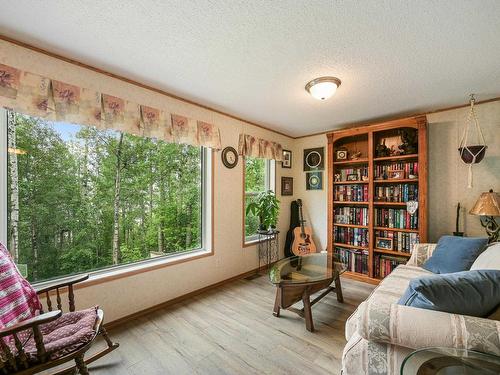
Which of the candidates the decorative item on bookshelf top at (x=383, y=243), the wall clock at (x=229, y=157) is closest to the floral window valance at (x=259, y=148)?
the wall clock at (x=229, y=157)

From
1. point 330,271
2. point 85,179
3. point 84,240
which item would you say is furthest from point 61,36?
point 330,271

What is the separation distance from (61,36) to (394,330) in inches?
105

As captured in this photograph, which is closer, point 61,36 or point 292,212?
point 61,36

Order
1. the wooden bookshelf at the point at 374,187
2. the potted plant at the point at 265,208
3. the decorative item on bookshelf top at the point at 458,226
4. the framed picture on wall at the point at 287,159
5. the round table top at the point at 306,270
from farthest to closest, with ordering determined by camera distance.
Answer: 1. the framed picture on wall at the point at 287,159
2. the potted plant at the point at 265,208
3. the wooden bookshelf at the point at 374,187
4. the decorative item on bookshelf top at the point at 458,226
5. the round table top at the point at 306,270

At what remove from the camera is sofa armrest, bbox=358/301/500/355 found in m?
0.96

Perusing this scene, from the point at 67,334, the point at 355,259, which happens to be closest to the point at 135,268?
the point at 67,334

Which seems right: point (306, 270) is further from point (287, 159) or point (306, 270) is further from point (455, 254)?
point (287, 159)

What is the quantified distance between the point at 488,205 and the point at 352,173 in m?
1.49

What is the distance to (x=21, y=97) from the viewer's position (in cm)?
162

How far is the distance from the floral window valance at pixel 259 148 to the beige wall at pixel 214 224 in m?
0.11

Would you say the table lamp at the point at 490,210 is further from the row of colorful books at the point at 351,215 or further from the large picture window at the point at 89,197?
the large picture window at the point at 89,197

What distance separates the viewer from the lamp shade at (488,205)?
2242 millimetres

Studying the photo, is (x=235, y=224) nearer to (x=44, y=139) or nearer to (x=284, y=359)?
(x=284, y=359)

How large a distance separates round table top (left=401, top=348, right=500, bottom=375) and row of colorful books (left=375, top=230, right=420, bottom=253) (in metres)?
2.19
